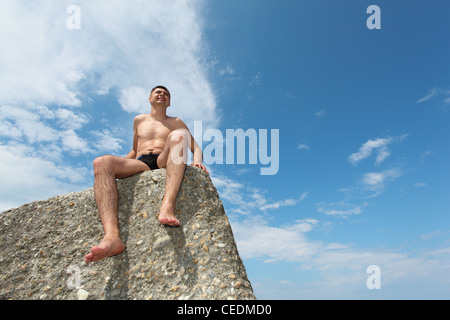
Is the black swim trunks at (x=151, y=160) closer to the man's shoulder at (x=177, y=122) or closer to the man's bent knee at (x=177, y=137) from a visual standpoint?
the man's bent knee at (x=177, y=137)

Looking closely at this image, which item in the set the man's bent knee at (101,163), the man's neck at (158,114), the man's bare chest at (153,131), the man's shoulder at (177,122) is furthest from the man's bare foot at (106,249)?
the man's neck at (158,114)

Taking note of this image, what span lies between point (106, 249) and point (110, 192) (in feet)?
2.60

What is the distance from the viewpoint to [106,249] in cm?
274

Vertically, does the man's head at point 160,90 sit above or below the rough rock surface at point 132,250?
above

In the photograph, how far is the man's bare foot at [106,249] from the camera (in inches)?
103

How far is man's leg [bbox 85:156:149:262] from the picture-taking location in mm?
2923

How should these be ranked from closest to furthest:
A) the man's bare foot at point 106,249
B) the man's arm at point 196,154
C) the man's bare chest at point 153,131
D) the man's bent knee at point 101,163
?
the man's bare foot at point 106,249, the man's bent knee at point 101,163, the man's arm at point 196,154, the man's bare chest at point 153,131

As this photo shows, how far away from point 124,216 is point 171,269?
1039 mm

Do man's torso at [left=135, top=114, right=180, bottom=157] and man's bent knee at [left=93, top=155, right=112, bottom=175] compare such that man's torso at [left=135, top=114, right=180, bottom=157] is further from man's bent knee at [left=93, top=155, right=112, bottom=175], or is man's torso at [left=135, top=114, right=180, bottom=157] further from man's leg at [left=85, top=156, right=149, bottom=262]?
man's bent knee at [left=93, top=155, right=112, bottom=175]

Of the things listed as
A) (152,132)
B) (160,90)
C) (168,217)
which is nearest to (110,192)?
(168,217)

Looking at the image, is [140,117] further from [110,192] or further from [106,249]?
[106,249]

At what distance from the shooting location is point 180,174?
333 cm
